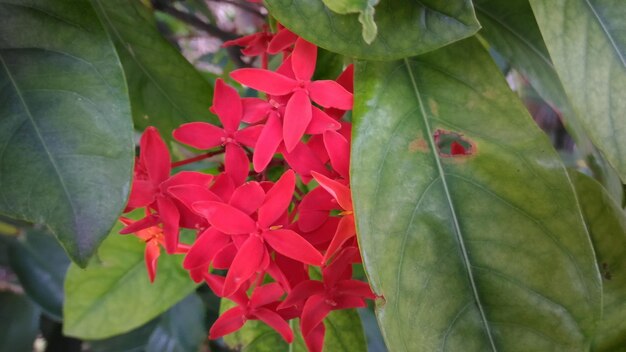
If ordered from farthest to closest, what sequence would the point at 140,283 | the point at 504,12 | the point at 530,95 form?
1. the point at 530,95
2. the point at 140,283
3. the point at 504,12

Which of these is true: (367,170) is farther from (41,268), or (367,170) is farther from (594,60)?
(41,268)

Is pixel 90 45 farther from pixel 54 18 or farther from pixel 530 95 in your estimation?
pixel 530 95

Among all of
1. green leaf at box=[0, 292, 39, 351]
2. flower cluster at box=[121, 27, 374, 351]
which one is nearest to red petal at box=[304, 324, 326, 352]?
flower cluster at box=[121, 27, 374, 351]

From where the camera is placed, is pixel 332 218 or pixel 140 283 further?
pixel 140 283

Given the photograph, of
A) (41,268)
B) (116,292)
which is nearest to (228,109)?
(116,292)

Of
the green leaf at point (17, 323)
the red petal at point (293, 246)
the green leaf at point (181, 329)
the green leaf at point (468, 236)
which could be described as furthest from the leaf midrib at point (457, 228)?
the green leaf at point (17, 323)

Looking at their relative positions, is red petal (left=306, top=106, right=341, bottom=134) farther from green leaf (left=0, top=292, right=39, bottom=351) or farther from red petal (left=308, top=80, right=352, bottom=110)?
green leaf (left=0, top=292, right=39, bottom=351)

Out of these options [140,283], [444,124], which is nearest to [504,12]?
[444,124]

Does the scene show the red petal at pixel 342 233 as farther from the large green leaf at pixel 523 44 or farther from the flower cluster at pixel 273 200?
the large green leaf at pixel 523 44
